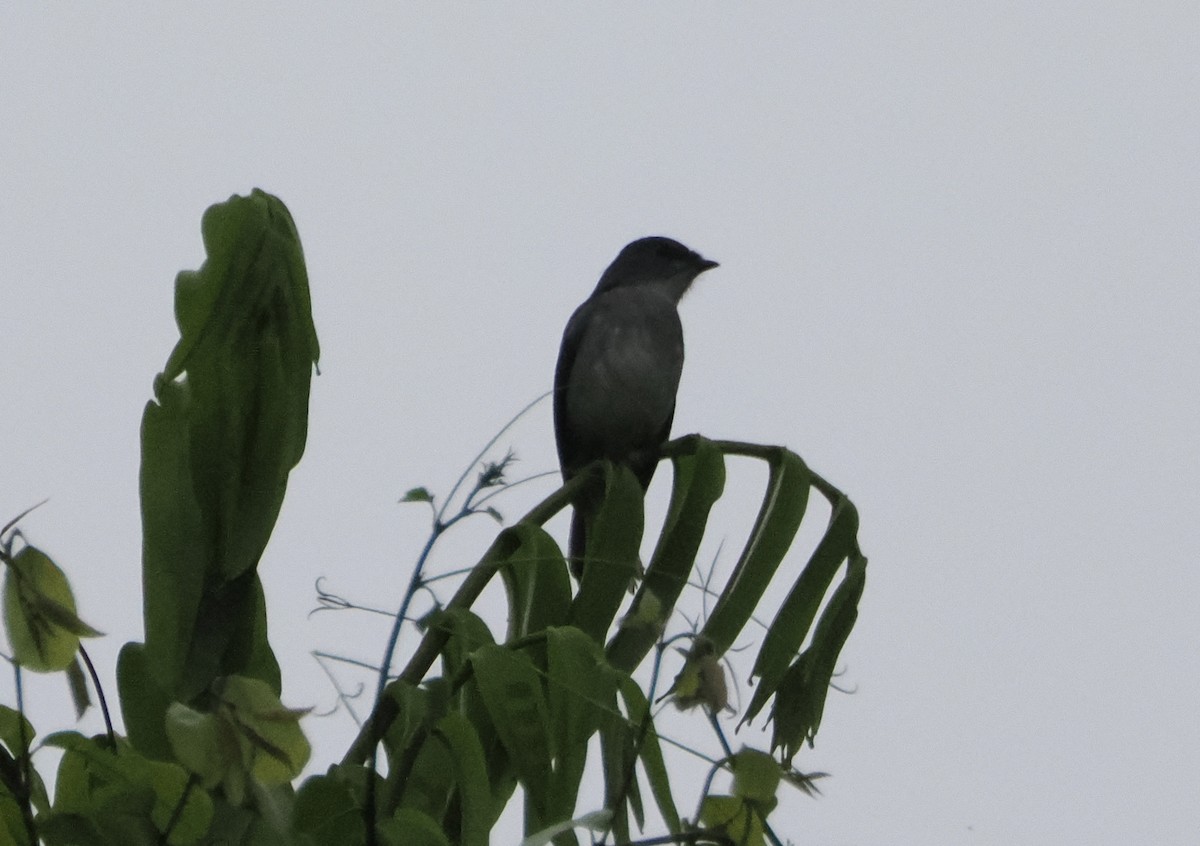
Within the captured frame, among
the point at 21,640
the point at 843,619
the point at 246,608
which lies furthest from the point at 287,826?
the point at 843,619

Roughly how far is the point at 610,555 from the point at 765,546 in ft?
0.83

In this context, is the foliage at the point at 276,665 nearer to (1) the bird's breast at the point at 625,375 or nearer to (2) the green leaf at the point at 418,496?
(2) the green leaf at the point at 418,496

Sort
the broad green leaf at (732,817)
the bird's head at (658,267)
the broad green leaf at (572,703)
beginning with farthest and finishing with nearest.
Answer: the bird's head at (658,267), the broad green leaf at (572,703), the broad green leaf at (732,817)

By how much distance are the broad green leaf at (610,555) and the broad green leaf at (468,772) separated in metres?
0.51

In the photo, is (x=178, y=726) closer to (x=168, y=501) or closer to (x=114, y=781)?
(x=114, y=781)

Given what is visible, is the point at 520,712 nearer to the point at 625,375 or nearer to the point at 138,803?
the point at 138,803

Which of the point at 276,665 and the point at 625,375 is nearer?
the point at 276,665

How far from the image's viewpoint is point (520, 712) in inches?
86.7

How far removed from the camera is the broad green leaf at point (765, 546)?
2602 millimetres

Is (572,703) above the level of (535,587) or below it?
below

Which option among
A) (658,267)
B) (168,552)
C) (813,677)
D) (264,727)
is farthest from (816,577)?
(658,267)

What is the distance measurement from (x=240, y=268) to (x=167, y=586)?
0.46 m

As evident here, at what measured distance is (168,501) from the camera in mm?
2172

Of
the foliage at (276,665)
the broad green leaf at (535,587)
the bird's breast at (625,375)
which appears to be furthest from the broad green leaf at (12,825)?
the bird's breast at (625,375)
